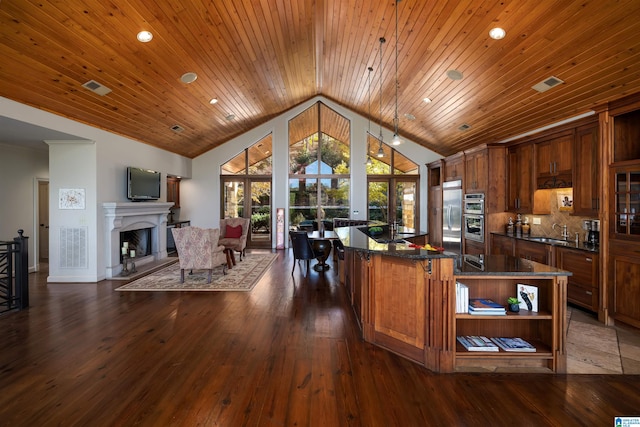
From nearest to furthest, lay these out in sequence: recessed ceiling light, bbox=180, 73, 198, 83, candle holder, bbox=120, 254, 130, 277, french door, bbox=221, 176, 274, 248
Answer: recessed ceiling light, bbox=180, 73, 198, 83, candle holder, bbox=120, 254, 130, 277, french door, bbox=221, 176, 274, 248

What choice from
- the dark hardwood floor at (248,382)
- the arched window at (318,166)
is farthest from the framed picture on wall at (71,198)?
the arched window at (318,166)

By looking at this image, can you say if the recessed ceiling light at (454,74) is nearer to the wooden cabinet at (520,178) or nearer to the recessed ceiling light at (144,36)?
the wooden cabinet at (520,178)

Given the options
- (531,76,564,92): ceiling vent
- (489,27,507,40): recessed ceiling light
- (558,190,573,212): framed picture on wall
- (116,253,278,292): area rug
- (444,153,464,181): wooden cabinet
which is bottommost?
(116,253,278,292): area rug

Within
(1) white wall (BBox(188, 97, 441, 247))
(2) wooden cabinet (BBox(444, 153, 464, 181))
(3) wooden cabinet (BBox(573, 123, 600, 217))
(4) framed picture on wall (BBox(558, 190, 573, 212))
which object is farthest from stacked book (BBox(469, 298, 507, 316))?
(1) white wall (BBox(188, 97, 441, 247))

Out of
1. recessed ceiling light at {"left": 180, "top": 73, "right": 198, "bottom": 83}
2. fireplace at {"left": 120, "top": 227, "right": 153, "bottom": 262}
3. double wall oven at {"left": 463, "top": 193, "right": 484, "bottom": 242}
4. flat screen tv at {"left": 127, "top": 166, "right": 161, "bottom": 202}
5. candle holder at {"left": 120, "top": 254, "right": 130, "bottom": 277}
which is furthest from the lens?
fireplace at {"left": 120, "top": 227, "right": 153, "bottom": 262}

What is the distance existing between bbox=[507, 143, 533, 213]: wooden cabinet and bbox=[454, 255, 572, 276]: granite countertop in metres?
2.83

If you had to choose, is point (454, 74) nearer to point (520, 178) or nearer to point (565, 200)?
point (520, 178)

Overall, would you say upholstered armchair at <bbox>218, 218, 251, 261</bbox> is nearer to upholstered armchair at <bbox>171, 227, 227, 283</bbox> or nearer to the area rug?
the area rug

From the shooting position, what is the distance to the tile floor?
2535 millimetres

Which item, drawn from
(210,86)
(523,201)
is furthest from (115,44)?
(523,201)

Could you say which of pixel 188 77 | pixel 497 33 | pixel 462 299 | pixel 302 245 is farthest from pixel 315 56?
pixel 462 299

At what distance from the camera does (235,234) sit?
24.0 feet

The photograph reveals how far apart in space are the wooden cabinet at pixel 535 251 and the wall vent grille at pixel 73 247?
7.24m

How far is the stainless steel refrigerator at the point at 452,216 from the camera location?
689 cm
